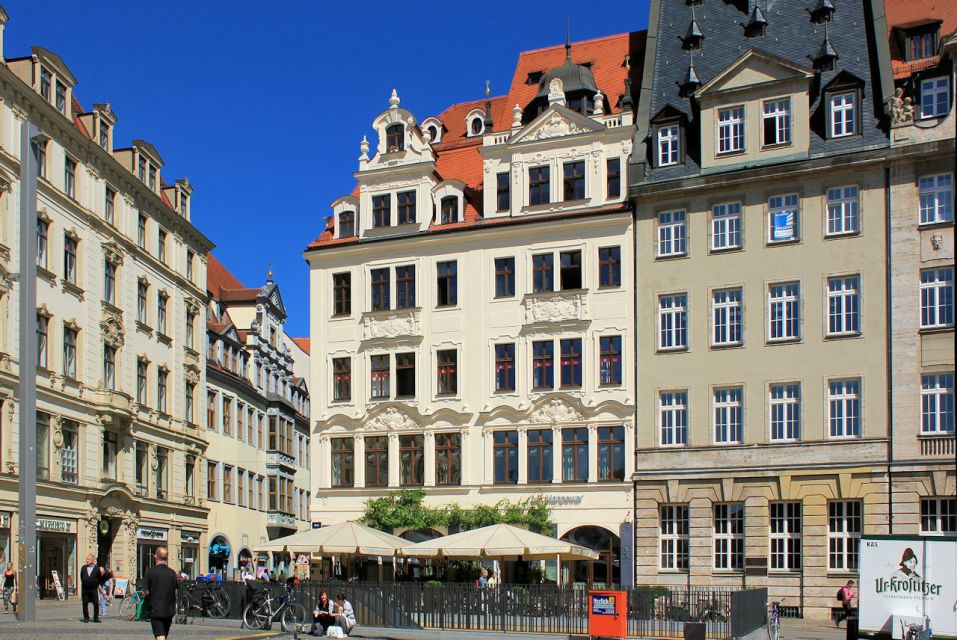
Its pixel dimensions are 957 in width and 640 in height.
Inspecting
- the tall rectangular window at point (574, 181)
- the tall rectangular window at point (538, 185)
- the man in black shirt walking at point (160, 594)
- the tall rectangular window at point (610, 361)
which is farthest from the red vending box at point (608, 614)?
the tall rectangular window at point (538, 185)

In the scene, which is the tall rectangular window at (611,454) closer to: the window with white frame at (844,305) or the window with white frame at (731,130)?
the window with white frame at (844,305)

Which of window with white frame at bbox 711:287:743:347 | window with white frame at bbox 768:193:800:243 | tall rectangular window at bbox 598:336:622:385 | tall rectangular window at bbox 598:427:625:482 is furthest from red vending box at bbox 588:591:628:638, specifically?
window with white frame at bbox 768:193:800:243

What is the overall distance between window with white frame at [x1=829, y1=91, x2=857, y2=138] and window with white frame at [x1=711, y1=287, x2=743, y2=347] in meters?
5.88

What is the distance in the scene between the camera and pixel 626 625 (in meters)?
27.2

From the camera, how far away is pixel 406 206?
159 ft

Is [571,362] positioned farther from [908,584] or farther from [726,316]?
[908,584]

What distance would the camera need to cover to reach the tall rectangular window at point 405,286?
4784 cm

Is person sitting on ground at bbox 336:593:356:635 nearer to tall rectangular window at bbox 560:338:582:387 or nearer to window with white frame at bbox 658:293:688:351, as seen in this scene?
tall rectangular window at bbox 560:338:582:387

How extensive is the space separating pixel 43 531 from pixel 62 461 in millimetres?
2905

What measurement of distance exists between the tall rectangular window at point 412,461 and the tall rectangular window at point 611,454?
263 inches

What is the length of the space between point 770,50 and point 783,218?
662 centimetres

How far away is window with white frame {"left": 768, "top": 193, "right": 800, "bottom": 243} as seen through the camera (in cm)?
4153

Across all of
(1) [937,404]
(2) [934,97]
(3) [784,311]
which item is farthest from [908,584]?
(2) [934,97]

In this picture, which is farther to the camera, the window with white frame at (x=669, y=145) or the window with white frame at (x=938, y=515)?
the window with white frame at (x=669, y=145)
